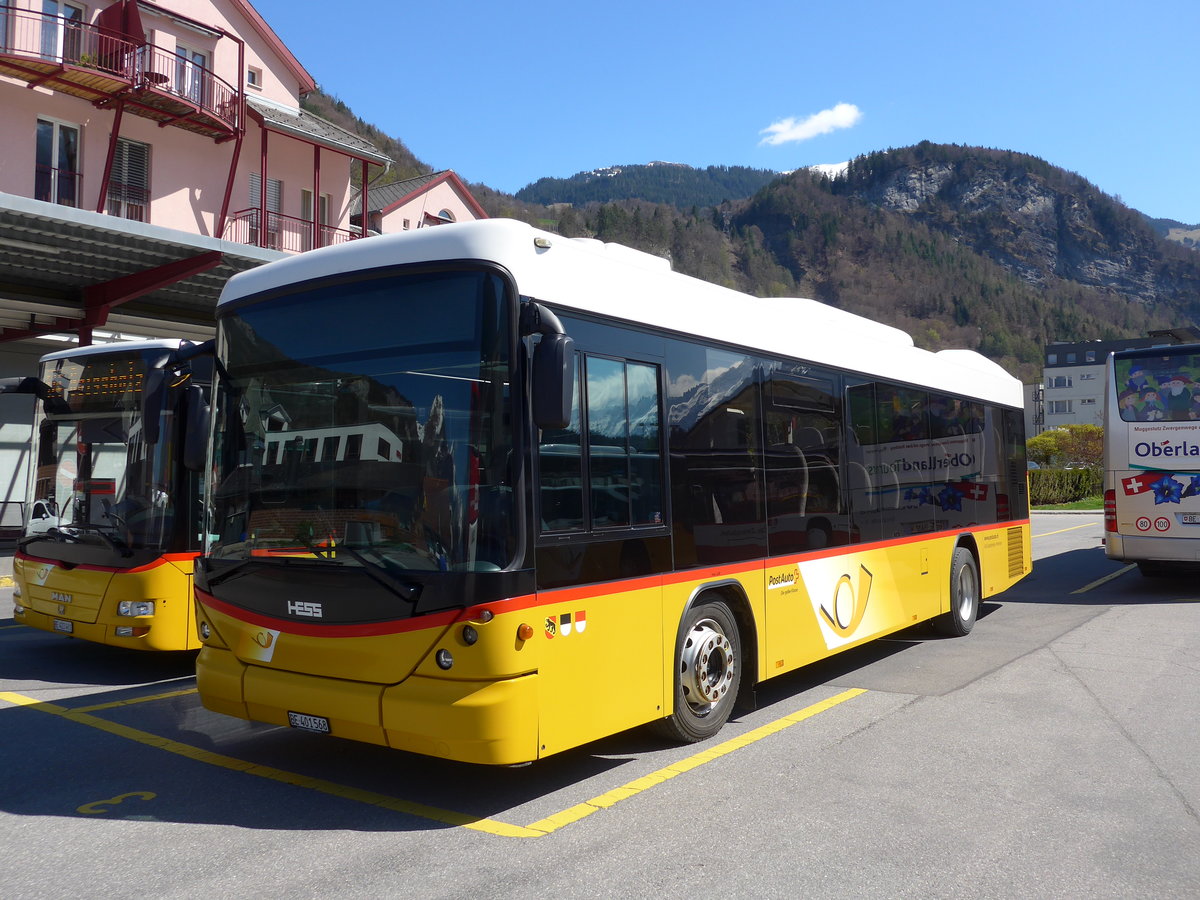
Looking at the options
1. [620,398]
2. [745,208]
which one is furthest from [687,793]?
[745,208]

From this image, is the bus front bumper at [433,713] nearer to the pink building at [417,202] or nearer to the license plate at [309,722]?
the license plate at [309,722]

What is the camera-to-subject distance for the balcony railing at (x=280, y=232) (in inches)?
1060

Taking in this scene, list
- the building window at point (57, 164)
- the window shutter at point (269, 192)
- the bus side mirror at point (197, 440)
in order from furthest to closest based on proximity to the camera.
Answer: the window shutter at point (269, 192) → the building window at point (57, 164) → the bus side mirror at point (197, 440)

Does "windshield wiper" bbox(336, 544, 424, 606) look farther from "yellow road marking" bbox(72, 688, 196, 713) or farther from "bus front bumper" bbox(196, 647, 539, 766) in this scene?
"yellow road marking" bbox(72, 688, 196, 713)

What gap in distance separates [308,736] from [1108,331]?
540 ft

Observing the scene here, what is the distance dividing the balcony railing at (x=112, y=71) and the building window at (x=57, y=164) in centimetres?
109

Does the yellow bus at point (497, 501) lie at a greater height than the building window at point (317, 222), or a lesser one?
lesser

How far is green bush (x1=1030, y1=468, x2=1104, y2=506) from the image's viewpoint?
44.1m

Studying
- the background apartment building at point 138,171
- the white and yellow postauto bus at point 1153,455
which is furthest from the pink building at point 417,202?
the white and yellow postauto bus at point 1153,455

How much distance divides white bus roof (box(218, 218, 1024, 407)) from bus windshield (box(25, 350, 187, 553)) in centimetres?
267

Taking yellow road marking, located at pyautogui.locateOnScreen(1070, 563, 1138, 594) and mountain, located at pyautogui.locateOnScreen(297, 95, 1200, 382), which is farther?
mountain, located at pyautogui.locateOnScreen(297, 95, 1200, 382)

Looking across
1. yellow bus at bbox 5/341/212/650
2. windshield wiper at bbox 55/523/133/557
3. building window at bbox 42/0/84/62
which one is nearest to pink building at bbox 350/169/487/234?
building window at bbox 42/0/84/62

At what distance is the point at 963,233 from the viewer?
7638 inches

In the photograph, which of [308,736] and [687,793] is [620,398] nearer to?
[687,793]
